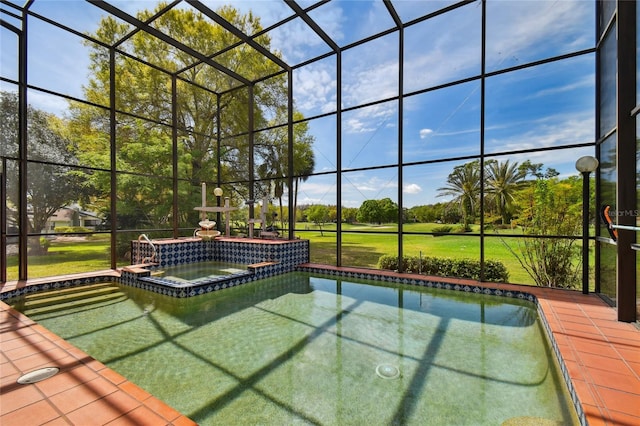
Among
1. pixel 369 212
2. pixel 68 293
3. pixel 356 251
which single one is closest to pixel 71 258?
pixel 68 293

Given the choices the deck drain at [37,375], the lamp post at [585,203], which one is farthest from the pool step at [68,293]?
the lamp post at [585,203]

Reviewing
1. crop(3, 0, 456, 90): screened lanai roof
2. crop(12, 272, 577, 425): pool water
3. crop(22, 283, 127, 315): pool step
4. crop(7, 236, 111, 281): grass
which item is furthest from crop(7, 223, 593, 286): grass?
crop(3, 0, 456, 90): screened lanai roof

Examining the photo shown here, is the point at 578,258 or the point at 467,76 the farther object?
the point at 578,258

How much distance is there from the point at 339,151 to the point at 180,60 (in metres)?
8.99

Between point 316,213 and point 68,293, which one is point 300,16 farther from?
point 316,213

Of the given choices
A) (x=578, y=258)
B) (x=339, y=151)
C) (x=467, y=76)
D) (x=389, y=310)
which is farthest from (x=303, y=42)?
(x=578, y=258)

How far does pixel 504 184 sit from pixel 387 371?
1196 centimetres

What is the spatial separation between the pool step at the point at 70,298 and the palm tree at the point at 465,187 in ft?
43.3

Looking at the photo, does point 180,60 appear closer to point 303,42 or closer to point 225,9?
point 225,9

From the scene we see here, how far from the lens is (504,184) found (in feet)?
37.3

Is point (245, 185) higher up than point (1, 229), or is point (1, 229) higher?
point (245, 185)

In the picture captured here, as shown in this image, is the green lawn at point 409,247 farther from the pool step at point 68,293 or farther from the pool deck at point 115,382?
the pool deck at point 115,382

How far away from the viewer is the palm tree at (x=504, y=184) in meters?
11.2

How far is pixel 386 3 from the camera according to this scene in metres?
4.87
